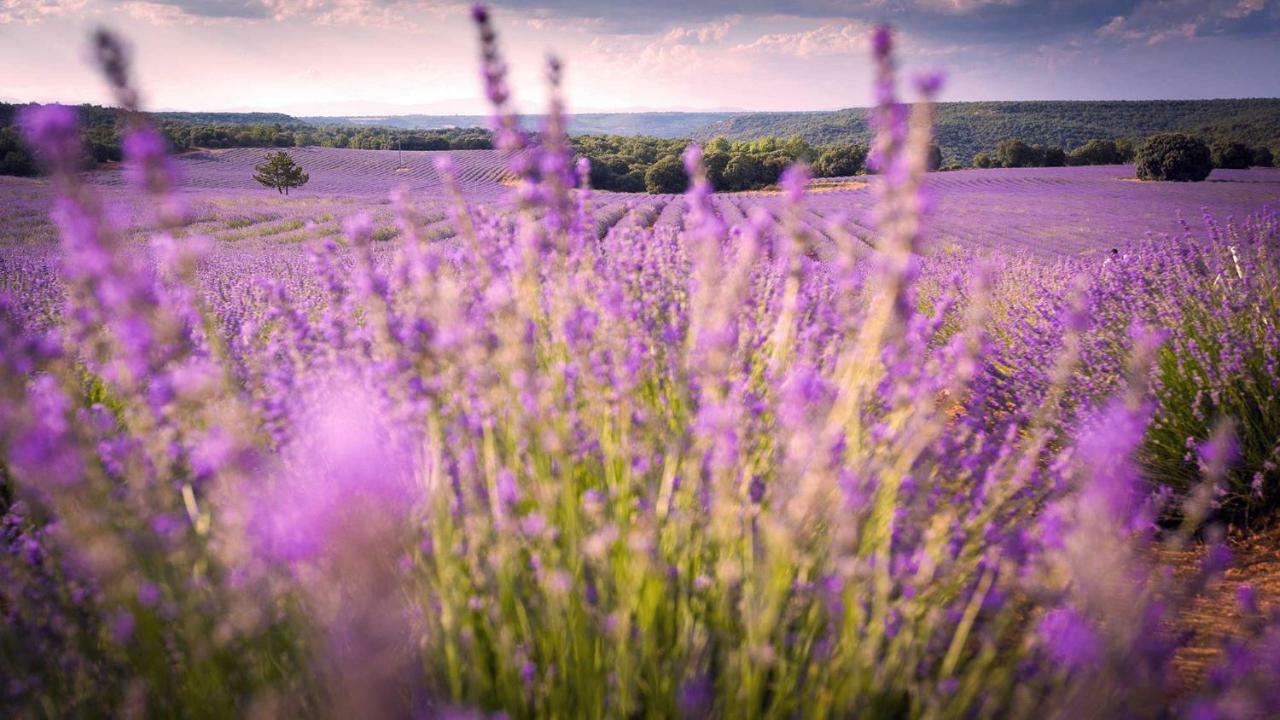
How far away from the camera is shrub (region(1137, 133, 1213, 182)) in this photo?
25.1 meters

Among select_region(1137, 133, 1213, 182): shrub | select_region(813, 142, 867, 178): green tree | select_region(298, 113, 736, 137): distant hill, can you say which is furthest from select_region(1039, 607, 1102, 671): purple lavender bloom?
select_region(298, 113, 736, 137): distant hill

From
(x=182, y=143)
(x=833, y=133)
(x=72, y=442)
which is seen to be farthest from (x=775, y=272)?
(x=833, y=133)

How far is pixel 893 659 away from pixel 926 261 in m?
8.21

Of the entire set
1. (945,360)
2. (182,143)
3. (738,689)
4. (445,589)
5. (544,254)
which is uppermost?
(182,143)

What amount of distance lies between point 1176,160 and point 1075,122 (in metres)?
40.7

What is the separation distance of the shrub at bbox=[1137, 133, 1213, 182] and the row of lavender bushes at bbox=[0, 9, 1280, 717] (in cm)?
3114

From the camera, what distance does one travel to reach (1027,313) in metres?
4.68

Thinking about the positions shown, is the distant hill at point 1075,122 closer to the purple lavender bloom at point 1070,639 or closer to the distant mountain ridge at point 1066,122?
the distant mountain ridge at point 1066,122

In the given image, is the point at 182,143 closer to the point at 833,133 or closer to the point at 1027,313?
the point at 1027,313

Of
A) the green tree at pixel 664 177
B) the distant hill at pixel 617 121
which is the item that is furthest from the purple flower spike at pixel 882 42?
the distant hill at pixel 617 121

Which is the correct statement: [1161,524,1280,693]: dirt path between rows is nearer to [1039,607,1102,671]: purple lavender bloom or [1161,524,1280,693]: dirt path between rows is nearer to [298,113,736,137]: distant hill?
[1039,607,1102,671]: purple lavender bloom

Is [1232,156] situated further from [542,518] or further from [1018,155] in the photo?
[542,518]

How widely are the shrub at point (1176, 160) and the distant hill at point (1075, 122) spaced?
15500 millimetres

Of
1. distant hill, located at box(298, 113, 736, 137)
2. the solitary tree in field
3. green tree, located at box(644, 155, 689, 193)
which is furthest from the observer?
distant hill, located at box(298, 113, 736, 137)
